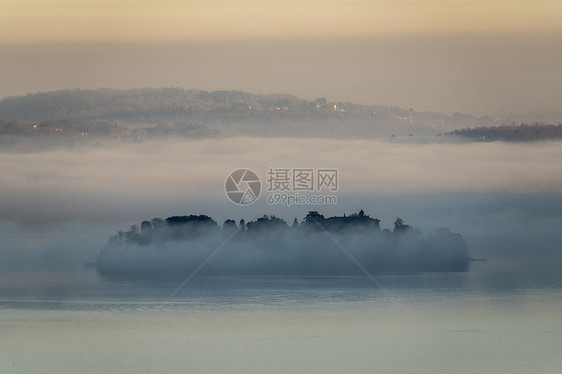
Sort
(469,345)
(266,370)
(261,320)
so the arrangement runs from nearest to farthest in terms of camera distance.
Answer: (266,370), (469,345), (261,320)

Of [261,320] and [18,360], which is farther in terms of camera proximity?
[261,320]

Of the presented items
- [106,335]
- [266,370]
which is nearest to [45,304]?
[106,335]

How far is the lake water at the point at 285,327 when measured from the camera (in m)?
16.3

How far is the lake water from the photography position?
1630cm

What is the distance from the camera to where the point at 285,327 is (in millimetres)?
18766

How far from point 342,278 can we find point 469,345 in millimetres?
7587

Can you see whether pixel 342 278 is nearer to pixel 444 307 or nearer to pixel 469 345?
pixel 444 307

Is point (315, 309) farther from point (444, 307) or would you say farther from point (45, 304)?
point (45, 304)

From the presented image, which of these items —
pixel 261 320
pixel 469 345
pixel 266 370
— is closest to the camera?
pixel 266 370

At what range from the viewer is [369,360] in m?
16.4

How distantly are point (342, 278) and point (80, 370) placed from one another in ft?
35.1

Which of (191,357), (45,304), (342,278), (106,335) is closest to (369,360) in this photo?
(191,357)

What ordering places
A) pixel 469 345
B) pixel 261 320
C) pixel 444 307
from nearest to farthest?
1. pixel 469 345
2. pixel 261 320
3. pixel 444 307

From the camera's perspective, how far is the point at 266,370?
15641 mm
